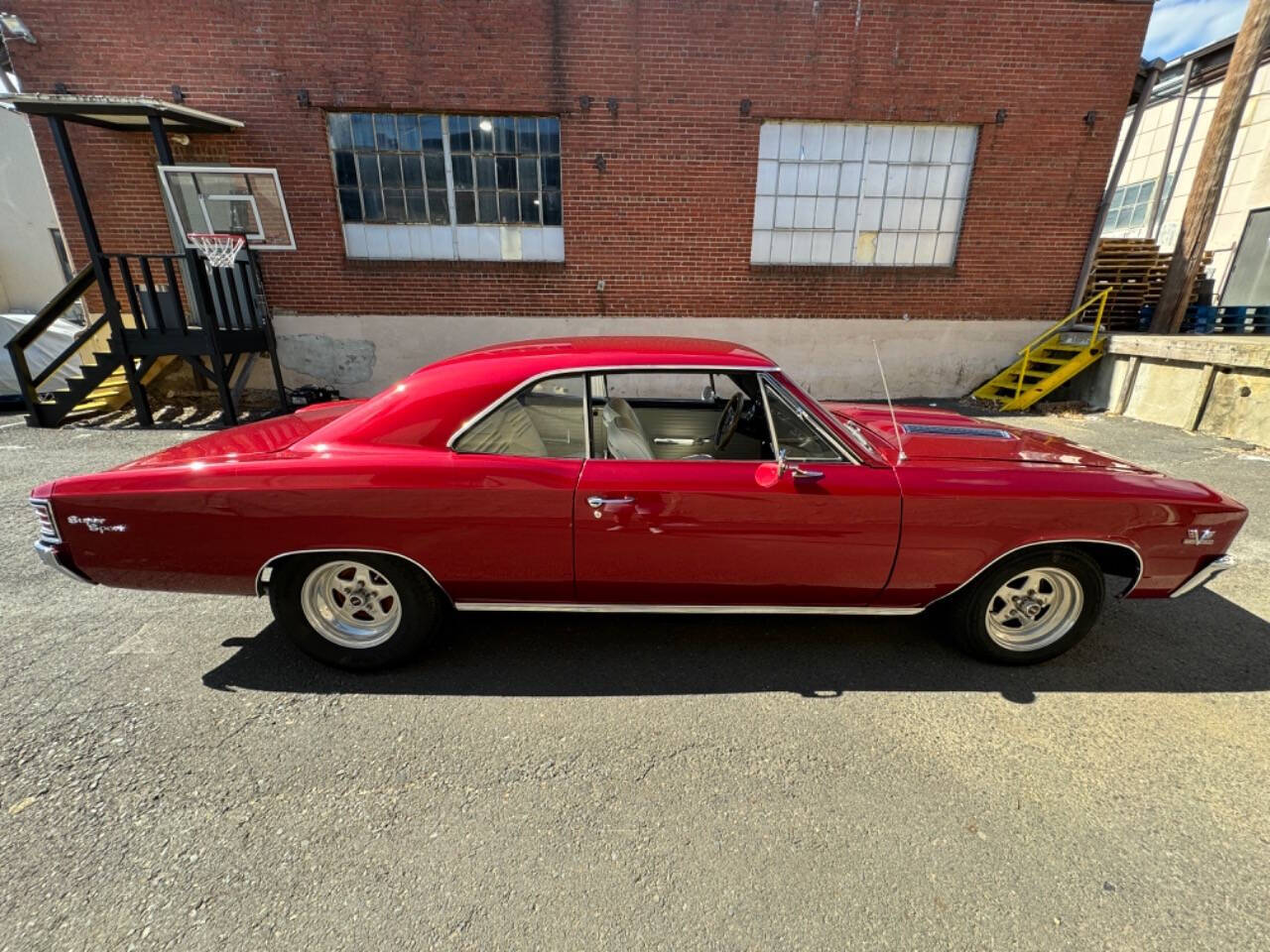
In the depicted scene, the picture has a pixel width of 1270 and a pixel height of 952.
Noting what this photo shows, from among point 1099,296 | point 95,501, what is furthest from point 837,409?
point 1099,296

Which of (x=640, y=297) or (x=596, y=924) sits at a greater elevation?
(x=640, y=297)

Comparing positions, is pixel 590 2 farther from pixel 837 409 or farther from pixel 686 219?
pixel 837 409

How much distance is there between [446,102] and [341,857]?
8.79m

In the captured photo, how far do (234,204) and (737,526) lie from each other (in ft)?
29.9

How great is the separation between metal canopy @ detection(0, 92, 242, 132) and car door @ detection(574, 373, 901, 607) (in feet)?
25.7

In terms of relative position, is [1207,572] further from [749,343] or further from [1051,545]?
[749,343]

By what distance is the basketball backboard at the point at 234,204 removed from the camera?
7691 mm

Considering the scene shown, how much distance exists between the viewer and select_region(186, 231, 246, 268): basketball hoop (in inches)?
281

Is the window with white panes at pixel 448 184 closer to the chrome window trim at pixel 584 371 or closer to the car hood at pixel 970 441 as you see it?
the car hood at pixel 970 441

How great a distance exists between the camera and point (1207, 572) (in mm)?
2500

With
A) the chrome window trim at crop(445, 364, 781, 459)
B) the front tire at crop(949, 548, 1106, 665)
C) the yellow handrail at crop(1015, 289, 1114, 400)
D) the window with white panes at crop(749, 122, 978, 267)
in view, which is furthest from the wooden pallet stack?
the chrome window trim at crop(445, 364, 781, 459)

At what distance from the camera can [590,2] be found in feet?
24.2

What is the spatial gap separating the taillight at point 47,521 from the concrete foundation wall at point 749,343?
650cm

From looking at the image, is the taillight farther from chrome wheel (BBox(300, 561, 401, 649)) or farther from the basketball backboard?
the basketball backboard
